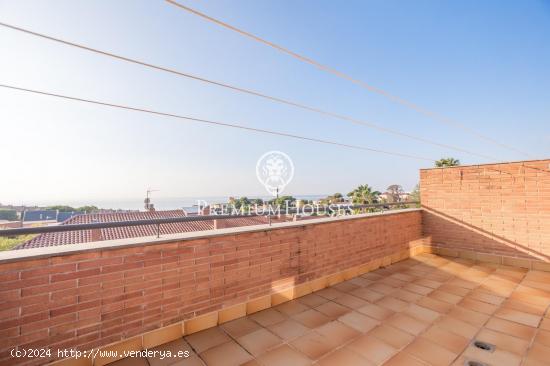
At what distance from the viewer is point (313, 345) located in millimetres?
1918

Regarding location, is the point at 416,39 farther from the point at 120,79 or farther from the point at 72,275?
the point at 72,275

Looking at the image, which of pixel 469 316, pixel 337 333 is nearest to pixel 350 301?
pixel 337 333

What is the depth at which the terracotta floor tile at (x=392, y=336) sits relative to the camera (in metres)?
1.93

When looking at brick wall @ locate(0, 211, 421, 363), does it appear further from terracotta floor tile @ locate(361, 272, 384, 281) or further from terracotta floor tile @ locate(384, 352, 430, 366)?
terracotta floor tile @ locate(384, 352, 430, 366)

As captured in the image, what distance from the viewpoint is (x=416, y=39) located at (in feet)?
22.6

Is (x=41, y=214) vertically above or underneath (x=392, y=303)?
above

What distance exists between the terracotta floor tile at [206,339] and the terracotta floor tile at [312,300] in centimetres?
105

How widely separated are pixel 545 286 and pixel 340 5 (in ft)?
18.0

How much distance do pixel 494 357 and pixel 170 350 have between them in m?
2.48

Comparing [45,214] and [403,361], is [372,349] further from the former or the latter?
[45,214]

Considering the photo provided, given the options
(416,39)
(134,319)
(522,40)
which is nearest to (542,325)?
(134,319)

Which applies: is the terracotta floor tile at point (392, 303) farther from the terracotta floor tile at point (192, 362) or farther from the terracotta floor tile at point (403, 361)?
the terracotta floor tile at point (192, 362)

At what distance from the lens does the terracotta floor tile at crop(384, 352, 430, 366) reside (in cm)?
168

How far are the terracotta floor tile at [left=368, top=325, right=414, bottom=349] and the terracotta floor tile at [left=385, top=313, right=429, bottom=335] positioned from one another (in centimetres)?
8
